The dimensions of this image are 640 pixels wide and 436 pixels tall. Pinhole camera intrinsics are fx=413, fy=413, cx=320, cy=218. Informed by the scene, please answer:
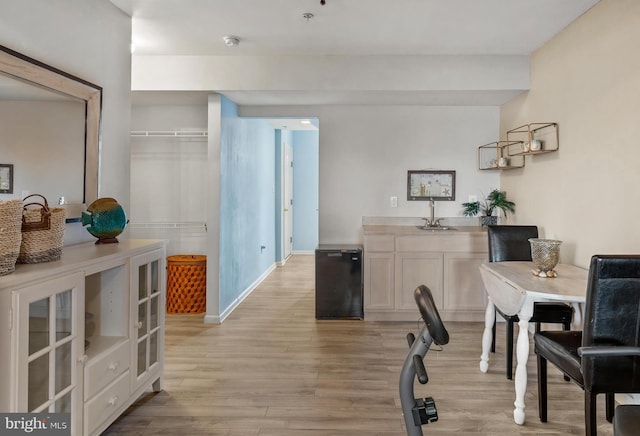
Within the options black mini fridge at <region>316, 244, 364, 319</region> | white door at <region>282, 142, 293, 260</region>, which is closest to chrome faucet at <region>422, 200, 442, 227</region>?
black mini fridge at <region>316, 244, 364, 319</region>

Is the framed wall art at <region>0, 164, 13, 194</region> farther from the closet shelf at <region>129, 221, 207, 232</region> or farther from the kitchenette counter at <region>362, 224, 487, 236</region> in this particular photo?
the kitchenette counter at <region>362, 224, 487, 236</region>

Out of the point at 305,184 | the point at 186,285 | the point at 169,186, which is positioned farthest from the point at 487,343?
the point at 305,184

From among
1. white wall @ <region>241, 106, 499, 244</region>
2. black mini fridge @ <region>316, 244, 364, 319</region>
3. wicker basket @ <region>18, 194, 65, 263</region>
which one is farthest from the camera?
white wall @ <region>241, 106, 499, 244</region>

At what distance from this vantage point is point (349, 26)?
3096mm

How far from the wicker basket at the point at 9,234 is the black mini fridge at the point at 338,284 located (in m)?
2.79

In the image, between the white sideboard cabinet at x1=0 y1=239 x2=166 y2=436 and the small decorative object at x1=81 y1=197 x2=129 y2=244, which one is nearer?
the white sideboard cabinet at x1=0 y1=239 x2=166 y2=436

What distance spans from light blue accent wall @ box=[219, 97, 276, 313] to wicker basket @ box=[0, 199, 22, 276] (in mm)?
2477

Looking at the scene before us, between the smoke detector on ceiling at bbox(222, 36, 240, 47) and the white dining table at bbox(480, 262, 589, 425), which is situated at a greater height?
the smoke detector on ceiling at bbox(222, 36, 240, 47)

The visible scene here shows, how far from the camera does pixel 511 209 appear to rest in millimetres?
4094

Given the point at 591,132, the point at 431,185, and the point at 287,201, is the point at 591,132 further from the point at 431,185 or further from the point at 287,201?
the point at 287,201

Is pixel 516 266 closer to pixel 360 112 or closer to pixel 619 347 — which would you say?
pixel 619 347

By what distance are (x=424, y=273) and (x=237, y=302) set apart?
81.5 inches

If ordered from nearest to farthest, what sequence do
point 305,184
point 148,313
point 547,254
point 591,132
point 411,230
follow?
1. point 148,313
2. point 547,254
3. point 591,132
4. point 411,230
5. point 305,184

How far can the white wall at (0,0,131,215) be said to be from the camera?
193 centimetres
